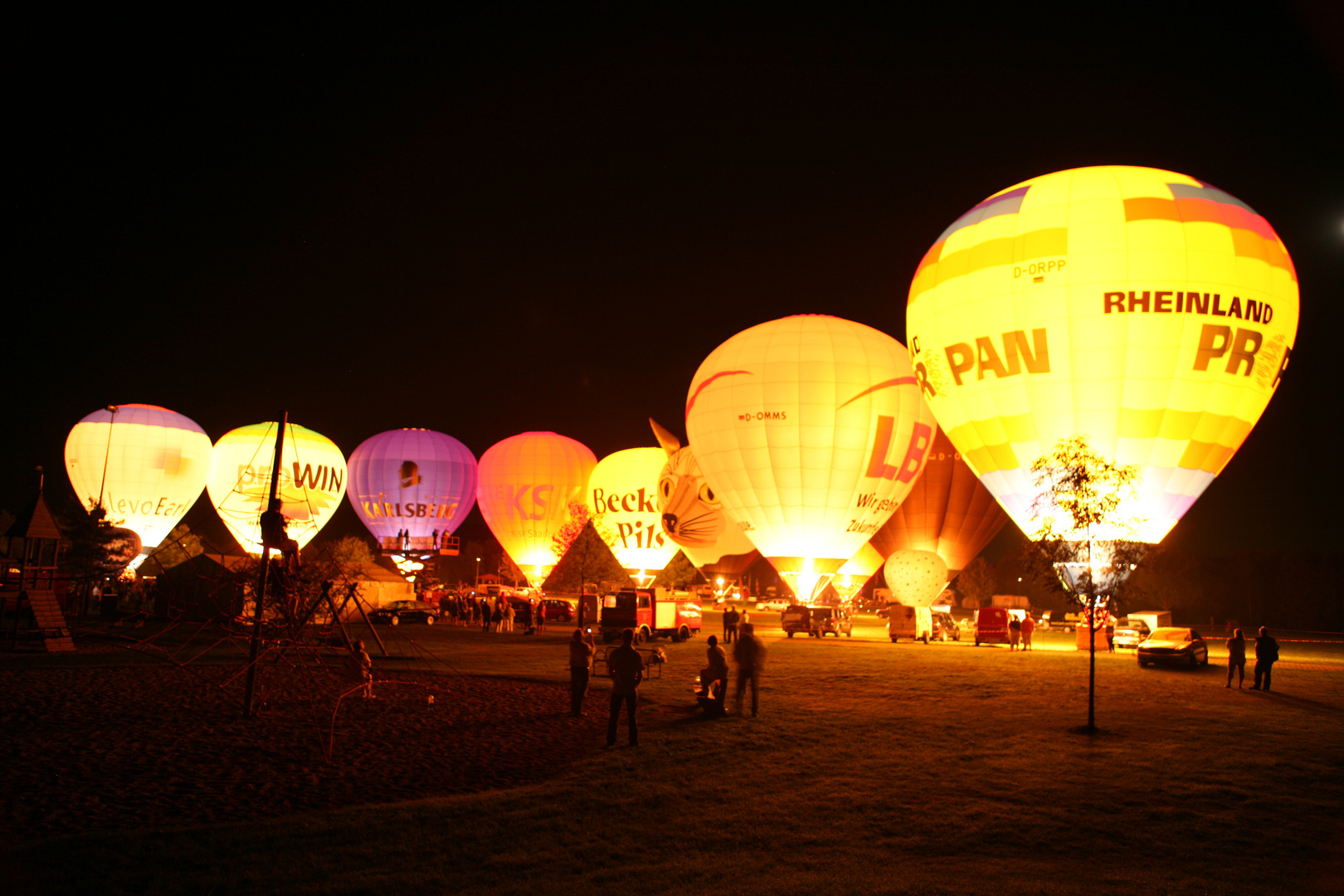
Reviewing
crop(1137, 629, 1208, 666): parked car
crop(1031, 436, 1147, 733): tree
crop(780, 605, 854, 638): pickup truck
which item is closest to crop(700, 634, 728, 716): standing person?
crop(1031, 436, 1147, 733): tree

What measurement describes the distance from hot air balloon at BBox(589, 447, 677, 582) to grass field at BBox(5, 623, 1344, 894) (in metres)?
36.3

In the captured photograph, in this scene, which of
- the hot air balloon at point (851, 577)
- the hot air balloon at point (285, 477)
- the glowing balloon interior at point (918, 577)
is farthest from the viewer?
the hot air balloon at point (285, 477)

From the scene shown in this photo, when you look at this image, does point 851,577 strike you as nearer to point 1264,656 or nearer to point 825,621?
point 825,621

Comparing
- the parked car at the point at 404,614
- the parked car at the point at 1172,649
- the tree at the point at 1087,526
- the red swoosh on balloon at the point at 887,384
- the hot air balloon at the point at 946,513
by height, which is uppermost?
the red swoosh on balloon at the point at 887,384

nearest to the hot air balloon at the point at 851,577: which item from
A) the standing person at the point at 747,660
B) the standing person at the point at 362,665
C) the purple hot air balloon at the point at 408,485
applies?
the standing person at the point at 747,660

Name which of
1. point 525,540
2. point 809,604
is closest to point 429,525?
point 525,540

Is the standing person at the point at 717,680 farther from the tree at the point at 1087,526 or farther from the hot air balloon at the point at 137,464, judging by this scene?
the hot air balloon at the point at 137,464

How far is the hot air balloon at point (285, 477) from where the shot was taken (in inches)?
1795

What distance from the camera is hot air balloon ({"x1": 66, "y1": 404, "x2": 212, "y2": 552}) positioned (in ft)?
152

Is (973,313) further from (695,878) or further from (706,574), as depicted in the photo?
(706,574)

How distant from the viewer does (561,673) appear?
18.1 metres

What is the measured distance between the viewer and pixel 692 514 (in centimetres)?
4544

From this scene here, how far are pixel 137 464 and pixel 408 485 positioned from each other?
1386 centimetres

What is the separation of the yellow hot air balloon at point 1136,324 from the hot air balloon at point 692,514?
2304 cm
